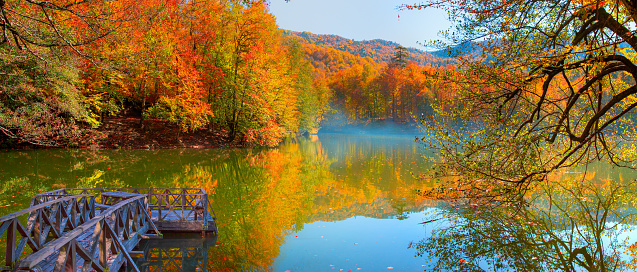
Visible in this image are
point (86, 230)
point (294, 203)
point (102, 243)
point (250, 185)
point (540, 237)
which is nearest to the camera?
point (86, 230)

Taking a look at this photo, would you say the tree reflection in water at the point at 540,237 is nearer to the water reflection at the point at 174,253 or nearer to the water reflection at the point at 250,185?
the water reflection at the point at 250,185

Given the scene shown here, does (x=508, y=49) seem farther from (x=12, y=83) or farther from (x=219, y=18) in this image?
(x=219, y=18)

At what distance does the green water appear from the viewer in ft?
21.7

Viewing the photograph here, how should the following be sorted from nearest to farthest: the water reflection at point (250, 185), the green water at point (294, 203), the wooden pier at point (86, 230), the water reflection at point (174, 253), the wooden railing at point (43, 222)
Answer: the wooden pier at point (86, 230), the wooden railing at point (43, 222), the water reflection at point (174, 253), the green water at point (294, 203), the water reflection at point (250, 185)

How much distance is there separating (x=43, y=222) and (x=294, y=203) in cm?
615

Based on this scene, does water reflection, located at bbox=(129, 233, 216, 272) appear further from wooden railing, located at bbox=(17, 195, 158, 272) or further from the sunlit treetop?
the sunlit treetop

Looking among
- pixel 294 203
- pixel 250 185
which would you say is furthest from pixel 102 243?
pixel 250 185

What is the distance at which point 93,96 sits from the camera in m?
23.1

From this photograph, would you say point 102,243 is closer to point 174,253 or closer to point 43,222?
point 174,253

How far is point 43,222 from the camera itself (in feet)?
22.1

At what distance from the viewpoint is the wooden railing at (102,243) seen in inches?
158

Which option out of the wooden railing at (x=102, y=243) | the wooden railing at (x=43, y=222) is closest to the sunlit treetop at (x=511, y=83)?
the wooden railing at (x=102, y=243)

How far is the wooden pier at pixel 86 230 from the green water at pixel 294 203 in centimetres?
127

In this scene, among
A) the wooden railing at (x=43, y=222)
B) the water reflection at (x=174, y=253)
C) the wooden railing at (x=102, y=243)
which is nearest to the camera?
the wooden railing at (x=102, y=243)
